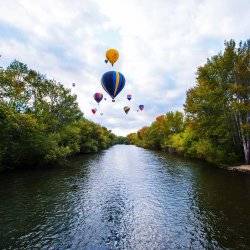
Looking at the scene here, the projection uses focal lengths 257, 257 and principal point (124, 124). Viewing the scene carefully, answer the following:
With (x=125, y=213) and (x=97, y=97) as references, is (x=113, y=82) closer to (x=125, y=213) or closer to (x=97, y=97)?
(x=97, y=97)

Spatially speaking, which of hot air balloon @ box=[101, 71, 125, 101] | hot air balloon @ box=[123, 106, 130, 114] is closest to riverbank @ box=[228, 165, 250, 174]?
hot air balloon @ box=[101, 71, 125, 101]

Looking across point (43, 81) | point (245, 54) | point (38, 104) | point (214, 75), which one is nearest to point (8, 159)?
point (38, 104)

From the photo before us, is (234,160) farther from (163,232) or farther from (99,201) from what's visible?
(163,232)

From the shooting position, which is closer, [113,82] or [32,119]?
[113,82]

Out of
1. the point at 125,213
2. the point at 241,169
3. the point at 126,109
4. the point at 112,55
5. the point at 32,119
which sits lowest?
the point at 125,213

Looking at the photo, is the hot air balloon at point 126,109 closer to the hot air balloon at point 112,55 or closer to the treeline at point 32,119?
the treeline at point 32,119

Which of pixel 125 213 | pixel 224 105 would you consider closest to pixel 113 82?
pixel 125 213

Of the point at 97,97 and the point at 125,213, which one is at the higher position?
the point at 97,97

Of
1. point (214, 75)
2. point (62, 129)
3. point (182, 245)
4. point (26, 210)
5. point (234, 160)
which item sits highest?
point (214, 75)

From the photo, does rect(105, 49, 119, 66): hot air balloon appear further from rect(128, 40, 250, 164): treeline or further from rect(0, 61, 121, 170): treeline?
rect(128, 40, 250, 164): treeline
